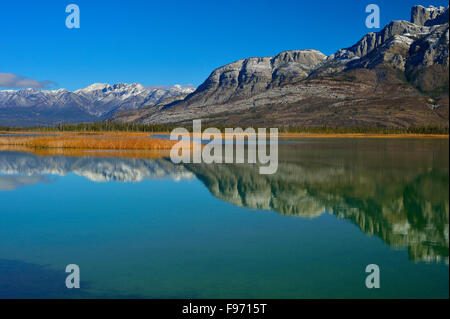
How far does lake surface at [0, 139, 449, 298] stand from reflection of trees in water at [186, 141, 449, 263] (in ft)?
0.31

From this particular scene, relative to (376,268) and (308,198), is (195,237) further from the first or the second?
(308,198)

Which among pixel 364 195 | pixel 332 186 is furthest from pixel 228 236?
pixel 332 186

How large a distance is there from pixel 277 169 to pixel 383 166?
10.7 metres

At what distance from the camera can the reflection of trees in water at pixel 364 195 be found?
56.3 feet

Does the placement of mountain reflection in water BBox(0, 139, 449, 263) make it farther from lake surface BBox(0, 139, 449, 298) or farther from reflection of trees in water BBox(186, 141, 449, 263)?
lake surface BBox(0, 139, 449, 298)

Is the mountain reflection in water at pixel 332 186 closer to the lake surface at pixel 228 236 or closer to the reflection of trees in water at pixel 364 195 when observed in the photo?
the reflection of trees in water at pixel 364 195

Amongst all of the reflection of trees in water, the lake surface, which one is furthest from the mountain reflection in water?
the lake surface

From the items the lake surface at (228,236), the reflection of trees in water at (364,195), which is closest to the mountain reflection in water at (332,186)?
the reflection of trees in water at (364,195)

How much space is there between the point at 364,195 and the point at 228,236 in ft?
40.7

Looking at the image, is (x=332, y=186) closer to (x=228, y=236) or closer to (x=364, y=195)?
(x=364, y=195)
